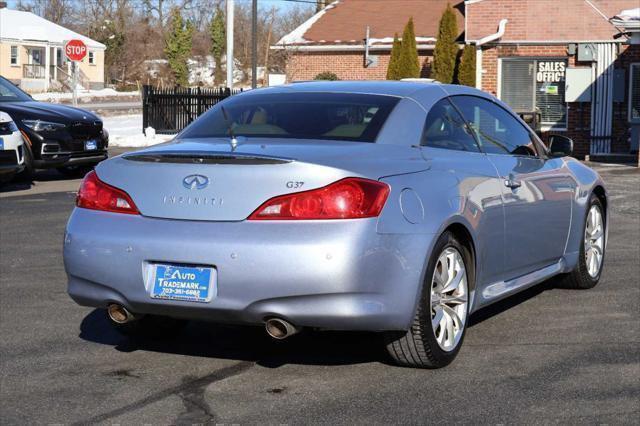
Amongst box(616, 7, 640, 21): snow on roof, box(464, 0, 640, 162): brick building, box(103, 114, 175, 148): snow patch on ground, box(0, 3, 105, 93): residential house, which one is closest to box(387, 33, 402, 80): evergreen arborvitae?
box(464, 0, 640, 162): brick building

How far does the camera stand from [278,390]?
5602 mm

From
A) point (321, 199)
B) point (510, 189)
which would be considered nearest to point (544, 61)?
point (510, 189)

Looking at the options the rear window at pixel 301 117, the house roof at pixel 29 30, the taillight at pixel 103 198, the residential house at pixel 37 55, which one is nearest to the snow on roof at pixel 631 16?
the rear window at pixel 301 117

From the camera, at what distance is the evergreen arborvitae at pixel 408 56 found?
113 feet

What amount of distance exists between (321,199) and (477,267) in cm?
139

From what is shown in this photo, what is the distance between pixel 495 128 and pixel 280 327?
2.46 metres

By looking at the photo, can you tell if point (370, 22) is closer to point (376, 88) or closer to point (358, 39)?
point (358, 39)

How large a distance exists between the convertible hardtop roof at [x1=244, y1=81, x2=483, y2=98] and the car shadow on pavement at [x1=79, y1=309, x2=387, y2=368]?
4.71ft

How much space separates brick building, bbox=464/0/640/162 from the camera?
27.1 meters

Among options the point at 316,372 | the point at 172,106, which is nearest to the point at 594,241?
the point at 316,372

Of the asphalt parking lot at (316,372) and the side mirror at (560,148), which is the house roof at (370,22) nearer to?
the side mirror at (560,148)

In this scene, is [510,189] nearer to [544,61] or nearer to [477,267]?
[477,267]

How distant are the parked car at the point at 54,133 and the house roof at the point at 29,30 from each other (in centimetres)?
5332

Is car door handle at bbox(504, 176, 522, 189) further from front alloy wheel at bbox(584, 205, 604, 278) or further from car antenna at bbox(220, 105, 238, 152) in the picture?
car antenna at bbox(220, 105, 238, 152)
